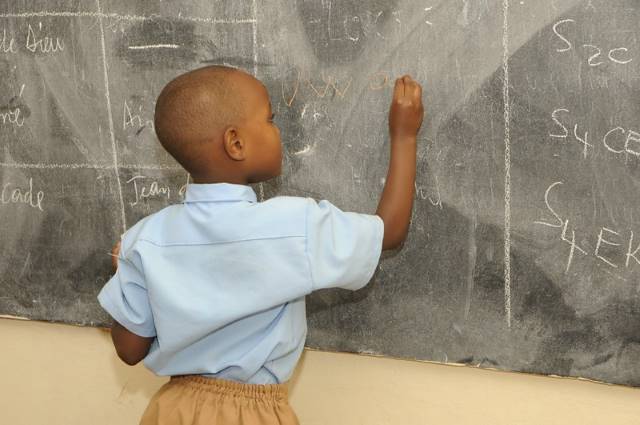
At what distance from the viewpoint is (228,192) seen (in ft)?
4.47

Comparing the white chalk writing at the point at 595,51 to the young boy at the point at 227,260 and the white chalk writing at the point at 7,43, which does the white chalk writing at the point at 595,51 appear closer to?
the young boy at the point at 227,260

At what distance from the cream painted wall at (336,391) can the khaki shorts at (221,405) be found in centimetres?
38

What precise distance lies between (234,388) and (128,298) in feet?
0.82

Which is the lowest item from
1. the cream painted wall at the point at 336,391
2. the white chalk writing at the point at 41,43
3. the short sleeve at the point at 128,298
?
the cream painted wall at the point at 336,391

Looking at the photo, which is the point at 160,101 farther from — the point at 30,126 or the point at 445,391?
the point at 445,391

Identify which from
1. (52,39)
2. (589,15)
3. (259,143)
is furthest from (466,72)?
(52,39)

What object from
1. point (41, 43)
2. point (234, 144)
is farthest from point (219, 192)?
point (41, 43)

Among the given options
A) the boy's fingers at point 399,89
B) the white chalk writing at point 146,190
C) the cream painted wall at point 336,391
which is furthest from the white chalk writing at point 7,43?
the boy's fingers at point 399,89

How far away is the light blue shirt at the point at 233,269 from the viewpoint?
134 centimetres

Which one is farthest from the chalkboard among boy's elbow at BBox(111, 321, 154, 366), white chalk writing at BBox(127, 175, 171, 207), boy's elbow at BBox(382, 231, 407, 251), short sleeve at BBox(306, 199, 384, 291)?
boy's elbow at BBox(111, 321, 154, 366)

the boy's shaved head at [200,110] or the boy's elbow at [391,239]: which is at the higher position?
the boy's shaved head at [200,110]

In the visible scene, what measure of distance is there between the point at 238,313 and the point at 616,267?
0.73m

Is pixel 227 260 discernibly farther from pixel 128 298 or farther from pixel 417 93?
pixel 417 93

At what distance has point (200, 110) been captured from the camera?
51.9 inches
